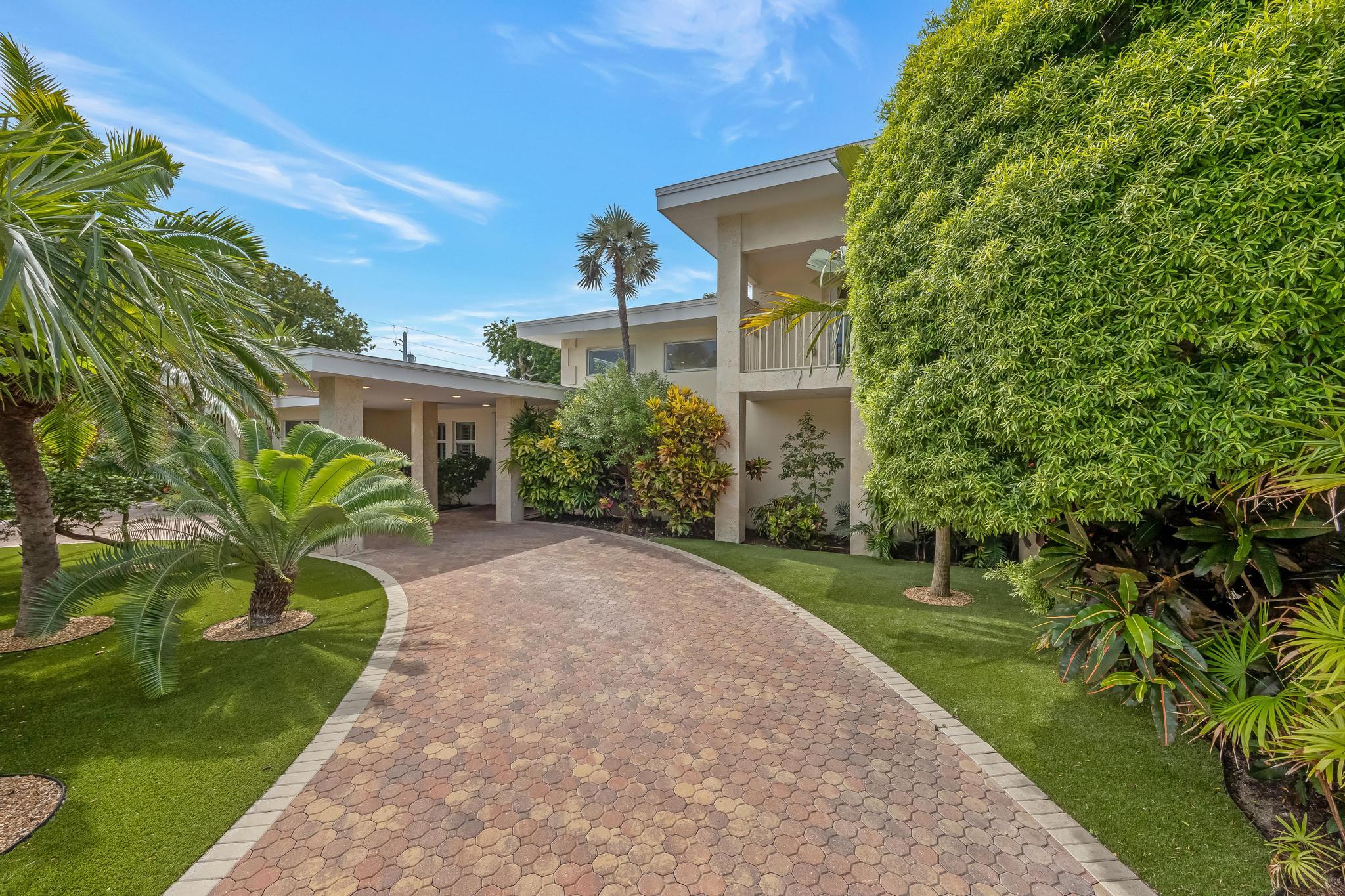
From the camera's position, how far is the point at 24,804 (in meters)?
3.15

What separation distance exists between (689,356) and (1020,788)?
1339cm

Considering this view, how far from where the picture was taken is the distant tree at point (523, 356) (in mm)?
Result: 33500

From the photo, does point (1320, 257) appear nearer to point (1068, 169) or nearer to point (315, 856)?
point (1068, 169)

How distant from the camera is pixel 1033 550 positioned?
9.00 m

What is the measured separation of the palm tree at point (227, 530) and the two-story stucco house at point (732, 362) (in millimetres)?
3112

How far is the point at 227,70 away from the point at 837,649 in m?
10.2

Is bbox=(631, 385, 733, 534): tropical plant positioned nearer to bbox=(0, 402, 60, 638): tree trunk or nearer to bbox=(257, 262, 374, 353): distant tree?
bbox=(0, 402, 60, 638): tree trunk

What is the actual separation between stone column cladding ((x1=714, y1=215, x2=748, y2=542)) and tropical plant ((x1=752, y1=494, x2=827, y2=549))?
2.77ft

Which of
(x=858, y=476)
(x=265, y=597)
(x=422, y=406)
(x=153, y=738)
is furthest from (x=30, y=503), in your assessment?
(x=858, y=476)

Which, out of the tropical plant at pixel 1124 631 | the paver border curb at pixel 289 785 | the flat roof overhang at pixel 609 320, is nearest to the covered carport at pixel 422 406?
the flat roof overhang at pixel 609 320

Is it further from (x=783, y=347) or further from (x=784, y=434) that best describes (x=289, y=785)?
(x=784, y=434)

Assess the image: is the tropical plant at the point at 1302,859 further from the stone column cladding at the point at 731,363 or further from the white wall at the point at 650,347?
the white wall at the point at 650,347

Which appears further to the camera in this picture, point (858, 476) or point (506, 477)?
point (506, 477)

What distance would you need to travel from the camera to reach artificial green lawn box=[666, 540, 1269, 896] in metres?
2.86
